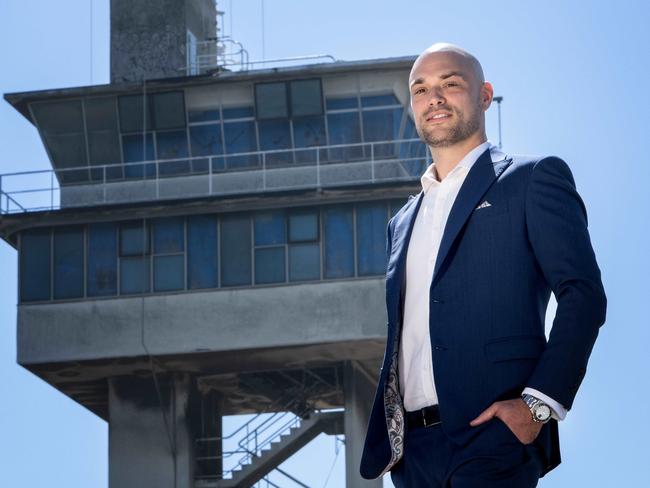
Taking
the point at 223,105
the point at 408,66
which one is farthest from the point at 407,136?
the point at 223,105

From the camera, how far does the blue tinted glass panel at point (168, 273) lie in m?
58.8

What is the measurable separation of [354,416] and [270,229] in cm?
646

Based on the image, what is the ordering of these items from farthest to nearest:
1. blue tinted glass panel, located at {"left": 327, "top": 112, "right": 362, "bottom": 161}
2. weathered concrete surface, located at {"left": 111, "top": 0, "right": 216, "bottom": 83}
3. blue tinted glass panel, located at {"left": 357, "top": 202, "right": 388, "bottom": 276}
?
weathered concrete surface, located at {"left": 111, "top": 0, "right": 216, "bottom": 83}
blue tinted glass panel, located at {"left": 327, "top": 112, "right": 362, "bottom": 161}
blue tinted glass panel, located at {"left": 357, "top": 202, "right": 388, "bottom": 276}

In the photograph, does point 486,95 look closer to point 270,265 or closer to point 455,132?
point 455,132

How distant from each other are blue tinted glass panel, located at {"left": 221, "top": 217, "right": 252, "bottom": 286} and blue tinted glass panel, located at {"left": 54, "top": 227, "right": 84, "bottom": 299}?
466cm

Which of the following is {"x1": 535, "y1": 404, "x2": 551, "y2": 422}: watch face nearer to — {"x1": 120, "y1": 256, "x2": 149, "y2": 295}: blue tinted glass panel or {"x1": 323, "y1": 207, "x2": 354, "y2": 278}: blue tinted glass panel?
{"x1": 323, "y1": 207, "x2": 354, "y2": 278}: blue tinted glass panel

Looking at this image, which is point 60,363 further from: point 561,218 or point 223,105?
point 561,218

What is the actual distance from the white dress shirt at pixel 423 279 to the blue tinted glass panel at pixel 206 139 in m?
53.5

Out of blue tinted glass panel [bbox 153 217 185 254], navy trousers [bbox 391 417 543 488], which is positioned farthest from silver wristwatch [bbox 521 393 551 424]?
blue tinted glass panel [bbox 153 217 185 254]

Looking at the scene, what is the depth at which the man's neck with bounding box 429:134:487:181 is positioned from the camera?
7625 millimetres

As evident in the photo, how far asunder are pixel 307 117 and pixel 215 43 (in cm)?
644

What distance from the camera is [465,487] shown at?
22.3 ft

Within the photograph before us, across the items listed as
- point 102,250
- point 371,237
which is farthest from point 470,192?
point 102,250

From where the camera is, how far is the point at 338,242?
58.2m
